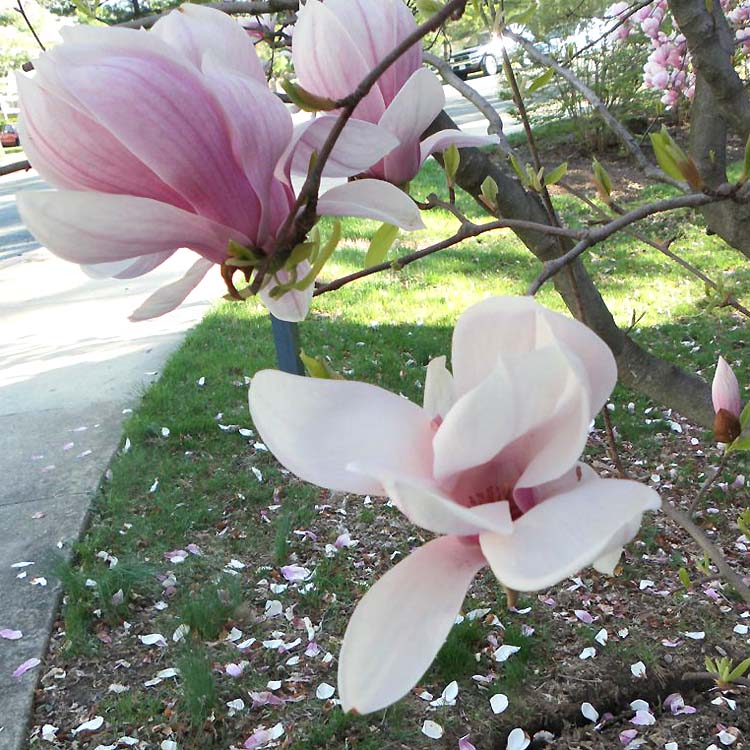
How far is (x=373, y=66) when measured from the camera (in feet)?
1.79

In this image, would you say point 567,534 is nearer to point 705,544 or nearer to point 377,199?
point 377,199

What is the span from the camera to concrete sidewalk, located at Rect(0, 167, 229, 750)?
8.46ft

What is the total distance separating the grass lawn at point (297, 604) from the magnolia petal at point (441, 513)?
154 cm

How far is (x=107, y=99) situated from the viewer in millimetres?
359

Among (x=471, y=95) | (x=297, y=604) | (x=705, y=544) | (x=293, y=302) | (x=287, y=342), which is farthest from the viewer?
(x=287, y=342)

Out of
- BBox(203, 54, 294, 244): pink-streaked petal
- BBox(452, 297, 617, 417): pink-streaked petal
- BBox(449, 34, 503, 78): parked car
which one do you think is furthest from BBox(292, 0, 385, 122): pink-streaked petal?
BBox(449, 34, 503, 78): parked car

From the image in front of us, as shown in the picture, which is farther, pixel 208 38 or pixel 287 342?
pixel 287 342

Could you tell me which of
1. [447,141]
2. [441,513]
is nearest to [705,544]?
[447,141]

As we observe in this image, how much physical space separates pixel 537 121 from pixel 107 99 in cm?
833

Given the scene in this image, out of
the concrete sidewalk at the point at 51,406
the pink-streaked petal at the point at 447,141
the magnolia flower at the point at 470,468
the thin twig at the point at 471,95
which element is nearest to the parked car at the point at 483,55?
the thin twig at the point at 471,95

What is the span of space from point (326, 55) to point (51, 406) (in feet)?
12.3

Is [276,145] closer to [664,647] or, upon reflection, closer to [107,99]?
[107,99]

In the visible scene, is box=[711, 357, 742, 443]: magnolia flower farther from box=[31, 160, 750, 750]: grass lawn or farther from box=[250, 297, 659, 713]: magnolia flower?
box=[31, 160, 750, 750]: grass lawn

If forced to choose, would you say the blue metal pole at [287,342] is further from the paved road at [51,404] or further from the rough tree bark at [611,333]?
the rough tree bark at [611,333]
